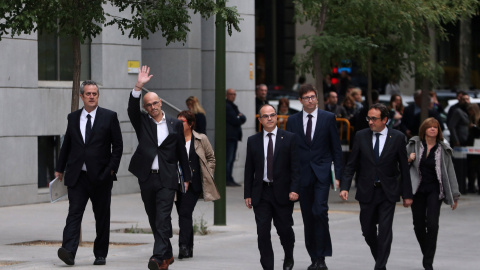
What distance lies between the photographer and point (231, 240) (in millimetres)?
13469

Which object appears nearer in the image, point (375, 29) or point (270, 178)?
point (270, 178)

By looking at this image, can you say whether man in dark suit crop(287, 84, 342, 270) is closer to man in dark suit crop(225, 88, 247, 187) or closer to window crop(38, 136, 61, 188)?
window crop(38, 136, 61, 188)

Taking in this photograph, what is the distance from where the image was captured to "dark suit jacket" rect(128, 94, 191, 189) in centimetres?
1071

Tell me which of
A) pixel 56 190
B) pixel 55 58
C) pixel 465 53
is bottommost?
pixel 56 190

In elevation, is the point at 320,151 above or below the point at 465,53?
below

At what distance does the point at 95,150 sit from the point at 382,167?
114 inches

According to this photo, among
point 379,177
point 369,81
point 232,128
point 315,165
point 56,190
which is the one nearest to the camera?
point 379,177

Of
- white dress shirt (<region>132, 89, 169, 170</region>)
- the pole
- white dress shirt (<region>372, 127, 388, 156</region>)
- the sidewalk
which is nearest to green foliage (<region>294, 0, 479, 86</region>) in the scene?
the sidewalk

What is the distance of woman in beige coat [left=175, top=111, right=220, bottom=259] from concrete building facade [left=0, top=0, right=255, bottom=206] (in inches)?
236

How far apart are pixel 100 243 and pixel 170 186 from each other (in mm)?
1021

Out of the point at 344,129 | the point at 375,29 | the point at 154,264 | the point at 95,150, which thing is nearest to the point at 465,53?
the point at 344,129

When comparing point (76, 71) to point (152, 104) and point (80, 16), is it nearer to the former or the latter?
point (80, 16)

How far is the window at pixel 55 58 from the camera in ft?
59.5

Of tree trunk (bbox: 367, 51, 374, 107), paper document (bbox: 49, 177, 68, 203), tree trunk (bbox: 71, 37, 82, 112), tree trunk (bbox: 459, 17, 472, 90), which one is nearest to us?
paper document (bbox: 49, 177, 68, 203)
